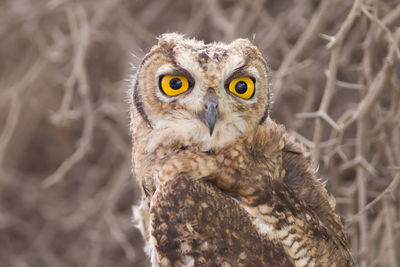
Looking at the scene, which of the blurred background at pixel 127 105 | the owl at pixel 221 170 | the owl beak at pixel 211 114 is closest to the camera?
the owl at pixel 221 170

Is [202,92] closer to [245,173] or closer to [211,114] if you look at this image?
[211,114]

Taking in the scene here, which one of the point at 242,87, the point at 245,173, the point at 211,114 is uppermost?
the point at 242,87

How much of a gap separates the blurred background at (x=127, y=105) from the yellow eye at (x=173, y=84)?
404 millimetres

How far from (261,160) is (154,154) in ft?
1.52

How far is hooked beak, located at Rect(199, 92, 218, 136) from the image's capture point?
6.81ft

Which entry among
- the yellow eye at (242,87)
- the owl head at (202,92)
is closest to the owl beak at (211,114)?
the owl head at (202,92)

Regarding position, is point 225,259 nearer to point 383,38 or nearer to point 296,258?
point 296,258

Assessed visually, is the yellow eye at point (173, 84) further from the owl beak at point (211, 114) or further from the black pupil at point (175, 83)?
the owl beak at point (211, 114)

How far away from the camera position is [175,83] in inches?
85.4

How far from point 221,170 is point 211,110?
0.84 feet

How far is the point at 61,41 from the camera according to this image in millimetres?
3906

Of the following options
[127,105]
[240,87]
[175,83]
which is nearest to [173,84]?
[175,83]

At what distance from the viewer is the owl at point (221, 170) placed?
6.40ft

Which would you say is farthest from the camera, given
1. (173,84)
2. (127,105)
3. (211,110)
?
(127,105)
